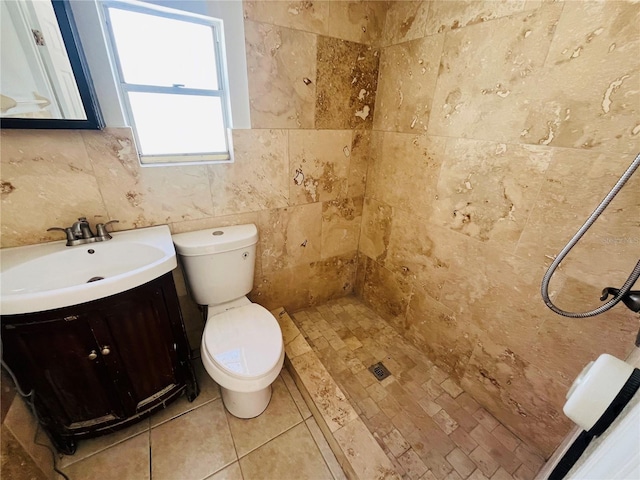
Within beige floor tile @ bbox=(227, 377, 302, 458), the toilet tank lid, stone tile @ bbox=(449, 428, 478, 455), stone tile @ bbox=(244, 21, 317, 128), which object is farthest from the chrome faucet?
stone tile @ bbox=(449, 428, 478, 455)

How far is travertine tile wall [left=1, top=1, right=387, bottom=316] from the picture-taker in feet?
3.38

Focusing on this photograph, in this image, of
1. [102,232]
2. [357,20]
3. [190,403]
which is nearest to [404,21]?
[357,20]

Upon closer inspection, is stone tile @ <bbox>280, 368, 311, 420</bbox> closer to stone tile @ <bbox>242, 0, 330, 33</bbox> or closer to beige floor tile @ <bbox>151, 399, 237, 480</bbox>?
beige floor tile @ <bbox>151, 399, 237, 480</bbox>

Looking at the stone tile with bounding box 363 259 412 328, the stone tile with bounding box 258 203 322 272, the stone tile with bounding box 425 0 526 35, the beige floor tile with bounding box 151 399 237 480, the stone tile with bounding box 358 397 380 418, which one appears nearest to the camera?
the stone tile with bounding box 425 0 526 35

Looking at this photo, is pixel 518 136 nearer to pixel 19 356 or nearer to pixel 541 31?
pixel 541 31

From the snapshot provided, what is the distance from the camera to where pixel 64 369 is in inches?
36.8

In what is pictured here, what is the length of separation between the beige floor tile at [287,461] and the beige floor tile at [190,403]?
0.38 metres

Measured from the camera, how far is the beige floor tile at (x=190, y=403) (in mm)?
1292

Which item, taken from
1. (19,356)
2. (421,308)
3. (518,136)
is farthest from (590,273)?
(19,356)

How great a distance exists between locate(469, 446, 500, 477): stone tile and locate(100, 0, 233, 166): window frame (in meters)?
1.81

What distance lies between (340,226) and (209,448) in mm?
1397

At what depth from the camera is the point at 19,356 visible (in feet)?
2.78

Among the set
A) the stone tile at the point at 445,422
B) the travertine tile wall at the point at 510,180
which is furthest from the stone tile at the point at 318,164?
the stone tile at the point at 445,422

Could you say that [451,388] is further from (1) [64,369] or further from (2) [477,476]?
(1) [64,369]
